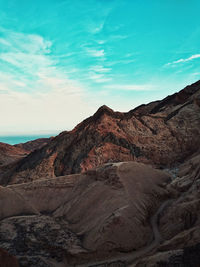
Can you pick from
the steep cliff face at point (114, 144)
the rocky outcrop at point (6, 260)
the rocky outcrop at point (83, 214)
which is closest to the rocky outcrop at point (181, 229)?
the rocky outcrop at point (83, 214)

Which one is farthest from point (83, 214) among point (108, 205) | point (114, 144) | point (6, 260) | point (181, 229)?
point (114, 144)

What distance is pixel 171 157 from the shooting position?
69.2 feet

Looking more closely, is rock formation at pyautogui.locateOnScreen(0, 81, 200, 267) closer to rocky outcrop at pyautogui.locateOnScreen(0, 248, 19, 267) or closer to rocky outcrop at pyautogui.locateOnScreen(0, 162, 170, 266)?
rocky outcrop at pyautogui.locateOnScreen(0, 162, 170, 266)

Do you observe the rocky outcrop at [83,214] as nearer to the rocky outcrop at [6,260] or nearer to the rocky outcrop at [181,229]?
the rocky outcrop at [181,229]

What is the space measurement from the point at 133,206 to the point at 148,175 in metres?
3.54

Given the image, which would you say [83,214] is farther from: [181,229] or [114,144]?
[114,144]

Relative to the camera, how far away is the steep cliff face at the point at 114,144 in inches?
821

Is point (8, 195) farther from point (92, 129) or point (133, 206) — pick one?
point (92, 129)

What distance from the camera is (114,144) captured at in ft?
70.4

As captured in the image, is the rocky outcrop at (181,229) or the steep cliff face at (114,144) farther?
the steep cliff face at (114,144)

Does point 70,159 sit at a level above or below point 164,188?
above

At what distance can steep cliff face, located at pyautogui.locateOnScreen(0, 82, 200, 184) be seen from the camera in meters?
20.9

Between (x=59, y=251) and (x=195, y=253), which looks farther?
(x=59, y=251)

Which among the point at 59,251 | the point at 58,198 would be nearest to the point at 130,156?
the point at 58,198
